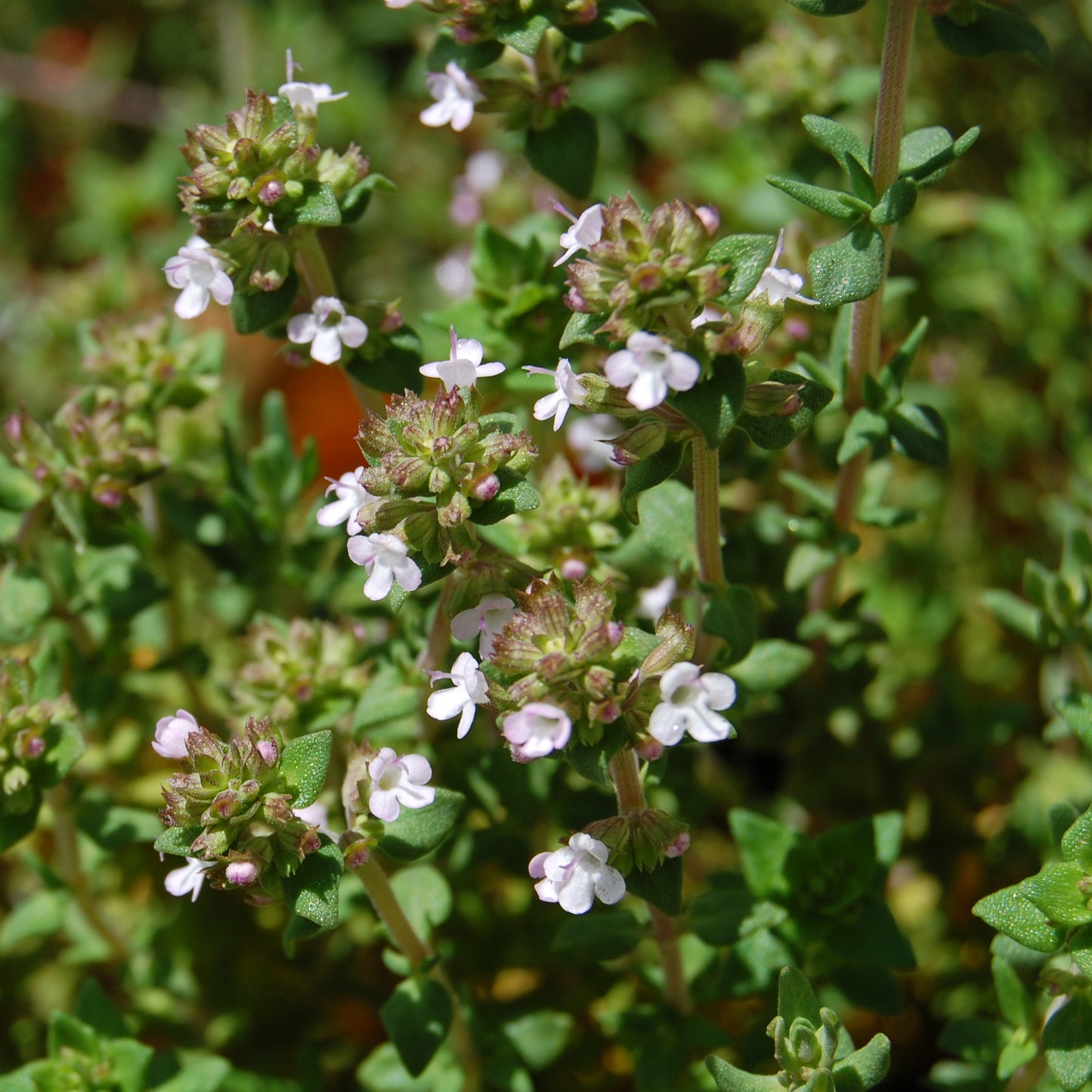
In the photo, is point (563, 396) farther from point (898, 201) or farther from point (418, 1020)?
point (418, 1020)

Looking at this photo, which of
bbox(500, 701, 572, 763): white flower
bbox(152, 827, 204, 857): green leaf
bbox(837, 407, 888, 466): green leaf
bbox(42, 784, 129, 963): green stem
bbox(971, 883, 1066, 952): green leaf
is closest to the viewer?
bbox(500, 701, 572, 763): white flower

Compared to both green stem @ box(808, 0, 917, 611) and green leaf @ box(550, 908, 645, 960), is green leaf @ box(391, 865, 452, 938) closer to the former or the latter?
green leaf @ box(550, 908, 645, 960)

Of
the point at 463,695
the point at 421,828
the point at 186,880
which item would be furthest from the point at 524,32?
the point at 186,880

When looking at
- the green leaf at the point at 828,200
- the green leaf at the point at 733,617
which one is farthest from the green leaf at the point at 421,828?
the green leaf at the point at 828,200

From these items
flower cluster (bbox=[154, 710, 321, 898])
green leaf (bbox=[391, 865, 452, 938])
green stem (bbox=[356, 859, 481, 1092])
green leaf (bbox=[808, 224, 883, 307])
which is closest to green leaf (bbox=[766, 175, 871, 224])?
green leaf (bbox=[808, 224, 883, 307])

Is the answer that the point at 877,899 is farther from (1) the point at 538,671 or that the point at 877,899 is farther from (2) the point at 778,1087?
(1) the point at 538,671

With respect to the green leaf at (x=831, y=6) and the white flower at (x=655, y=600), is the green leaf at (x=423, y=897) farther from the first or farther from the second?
the green leaf at (x=831, y=6)
